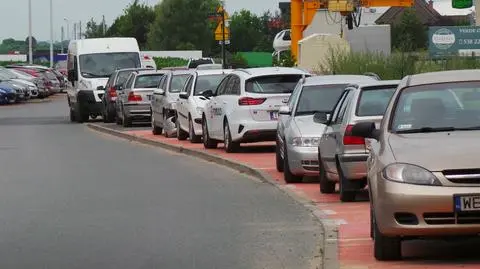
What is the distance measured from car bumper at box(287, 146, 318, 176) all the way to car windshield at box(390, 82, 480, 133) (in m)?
6.19

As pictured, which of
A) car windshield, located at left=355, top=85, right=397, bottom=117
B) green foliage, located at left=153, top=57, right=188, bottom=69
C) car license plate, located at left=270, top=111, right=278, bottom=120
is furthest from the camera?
green foliage, located at left=153, top=57, right=188, bottom=69

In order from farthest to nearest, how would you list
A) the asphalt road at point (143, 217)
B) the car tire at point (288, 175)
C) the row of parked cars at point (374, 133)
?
the car tire at point (288, 175), the asphalt road at point (143, 217), the row of parked cars at point (374, 133)

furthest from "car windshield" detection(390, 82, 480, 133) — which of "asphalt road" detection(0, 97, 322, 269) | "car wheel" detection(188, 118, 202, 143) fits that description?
"car wheel" detection(188, 118, 202, 143)

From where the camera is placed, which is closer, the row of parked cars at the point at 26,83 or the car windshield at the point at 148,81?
the car windshield at the point at 148,81

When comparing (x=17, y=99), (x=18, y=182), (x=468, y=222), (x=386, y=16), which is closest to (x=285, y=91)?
(x=18, y=182)

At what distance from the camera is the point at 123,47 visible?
42.5 m

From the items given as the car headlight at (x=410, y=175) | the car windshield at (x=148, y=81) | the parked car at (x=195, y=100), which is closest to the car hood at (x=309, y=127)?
the car headlight at (x=410, y=175)

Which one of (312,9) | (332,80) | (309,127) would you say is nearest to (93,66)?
(312,9)

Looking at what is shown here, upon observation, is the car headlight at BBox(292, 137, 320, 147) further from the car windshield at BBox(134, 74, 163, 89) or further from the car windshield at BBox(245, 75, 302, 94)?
the car windshield at BBox(134, 74, 163, 89)

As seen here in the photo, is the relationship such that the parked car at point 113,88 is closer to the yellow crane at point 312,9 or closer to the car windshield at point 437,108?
the yellow crane at point 312,9

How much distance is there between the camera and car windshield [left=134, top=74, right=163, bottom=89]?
119ft

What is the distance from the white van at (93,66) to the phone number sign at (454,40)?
39.4ft

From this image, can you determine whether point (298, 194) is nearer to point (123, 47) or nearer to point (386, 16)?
point (123, 47)

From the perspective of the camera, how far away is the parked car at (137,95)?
118 ft
